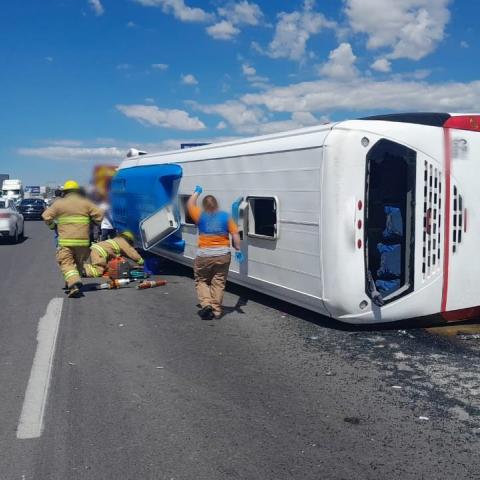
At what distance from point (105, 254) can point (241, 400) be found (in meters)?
7.24

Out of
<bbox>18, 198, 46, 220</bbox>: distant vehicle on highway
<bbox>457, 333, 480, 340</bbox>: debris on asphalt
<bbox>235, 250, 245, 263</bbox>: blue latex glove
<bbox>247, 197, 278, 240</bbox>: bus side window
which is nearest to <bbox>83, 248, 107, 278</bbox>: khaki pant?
<bbox>235, 250, 245, 263</bbox>: blue latex glove

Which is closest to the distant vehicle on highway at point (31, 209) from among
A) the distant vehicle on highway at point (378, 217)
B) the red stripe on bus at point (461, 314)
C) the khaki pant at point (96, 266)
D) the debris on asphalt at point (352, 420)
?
the khaki pant at point (96, 266)

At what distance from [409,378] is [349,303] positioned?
3.97ft

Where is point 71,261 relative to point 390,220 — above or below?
below

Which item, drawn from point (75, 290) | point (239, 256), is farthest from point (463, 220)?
point (75, 290)

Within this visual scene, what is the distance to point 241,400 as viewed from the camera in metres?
4.78

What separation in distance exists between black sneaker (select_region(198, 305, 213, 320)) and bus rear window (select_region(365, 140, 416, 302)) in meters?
2.17

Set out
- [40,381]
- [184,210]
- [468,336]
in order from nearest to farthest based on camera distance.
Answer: [40,381] → [468,336] → [184,210]

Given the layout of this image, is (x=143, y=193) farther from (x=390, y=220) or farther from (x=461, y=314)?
(x=461, y=314)

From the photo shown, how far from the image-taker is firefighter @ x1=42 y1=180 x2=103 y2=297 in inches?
368

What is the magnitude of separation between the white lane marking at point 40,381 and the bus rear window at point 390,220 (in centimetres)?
349

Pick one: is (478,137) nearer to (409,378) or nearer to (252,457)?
(409,378)

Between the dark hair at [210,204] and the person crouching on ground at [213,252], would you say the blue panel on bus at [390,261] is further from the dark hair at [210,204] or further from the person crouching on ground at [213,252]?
the dark hair at [210,204]

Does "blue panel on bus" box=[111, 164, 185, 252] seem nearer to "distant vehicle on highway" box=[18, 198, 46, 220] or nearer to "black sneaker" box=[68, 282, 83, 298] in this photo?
"black sneaker" box=[68, 282, 83, 298]
